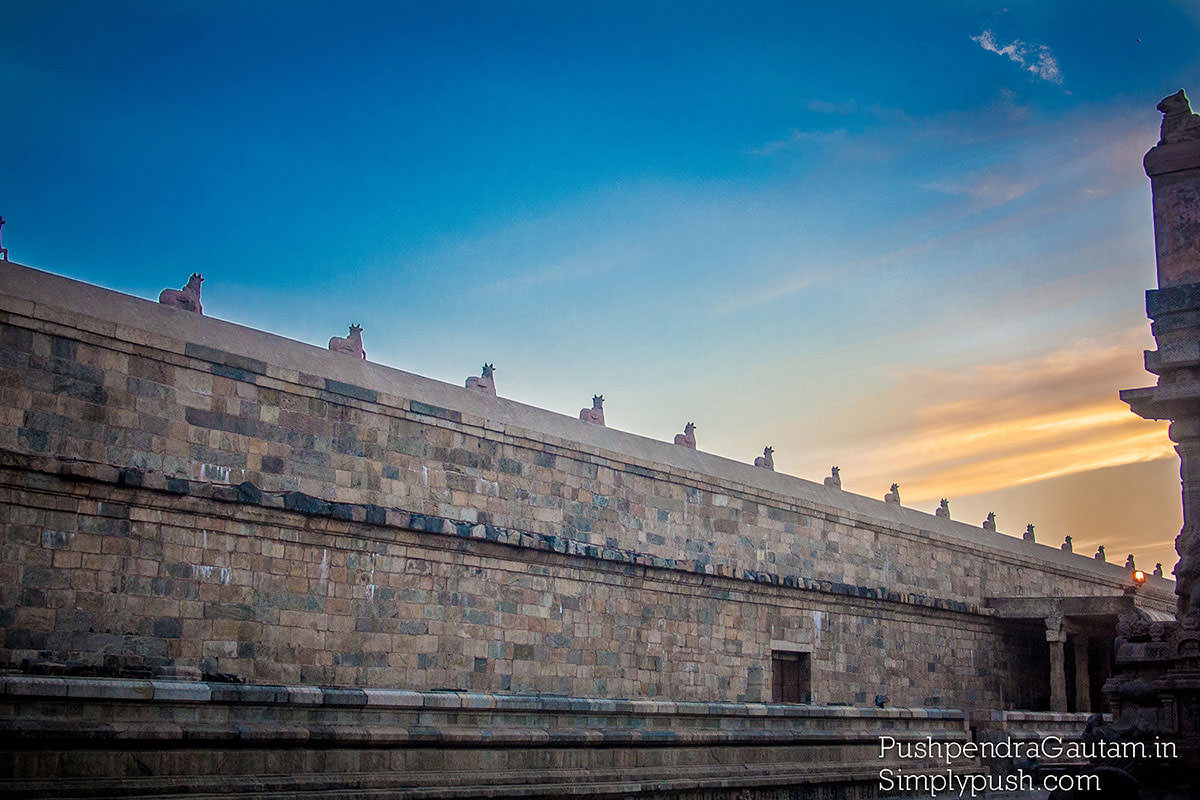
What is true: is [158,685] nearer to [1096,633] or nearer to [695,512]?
[695,512]

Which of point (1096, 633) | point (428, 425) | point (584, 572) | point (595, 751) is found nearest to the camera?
point (595, 751)

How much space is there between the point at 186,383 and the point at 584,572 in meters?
7.15

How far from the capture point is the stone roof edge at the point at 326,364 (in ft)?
48.0

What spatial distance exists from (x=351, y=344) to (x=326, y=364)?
54.1 inches

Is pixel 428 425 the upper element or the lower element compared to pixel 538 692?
upper

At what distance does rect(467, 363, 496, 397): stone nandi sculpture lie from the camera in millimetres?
22438

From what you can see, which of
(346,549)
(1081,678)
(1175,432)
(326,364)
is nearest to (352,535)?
(346,549)

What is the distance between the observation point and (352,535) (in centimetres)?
1568

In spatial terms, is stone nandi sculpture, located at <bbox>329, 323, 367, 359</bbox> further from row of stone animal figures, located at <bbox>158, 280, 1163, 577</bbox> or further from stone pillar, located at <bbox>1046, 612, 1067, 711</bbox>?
stone pillar, located at <bbox>1046, 612, 1067, 711</bbox>

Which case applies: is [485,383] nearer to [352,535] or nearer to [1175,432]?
[352,535]

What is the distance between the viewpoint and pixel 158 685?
10.5m

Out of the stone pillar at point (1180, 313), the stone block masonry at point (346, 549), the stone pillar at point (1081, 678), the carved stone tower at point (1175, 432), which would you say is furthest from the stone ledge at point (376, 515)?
the stone pillar at point (1081, 678)

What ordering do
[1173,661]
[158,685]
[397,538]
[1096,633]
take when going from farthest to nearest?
[1096,633], [397,538], [1173,661], [158,685]

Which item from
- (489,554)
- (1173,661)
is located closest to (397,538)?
(489,554)
